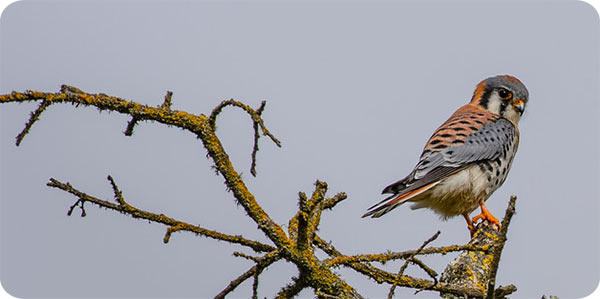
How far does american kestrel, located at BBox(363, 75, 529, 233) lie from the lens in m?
5.20

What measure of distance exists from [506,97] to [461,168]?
1255 millimetres

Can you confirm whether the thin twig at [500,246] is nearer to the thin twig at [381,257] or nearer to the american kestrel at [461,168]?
the thin twig at [381,257]

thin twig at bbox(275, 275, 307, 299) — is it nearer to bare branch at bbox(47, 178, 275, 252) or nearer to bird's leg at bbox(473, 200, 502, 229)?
bare branch at bbox(47, 178, 275, 252)

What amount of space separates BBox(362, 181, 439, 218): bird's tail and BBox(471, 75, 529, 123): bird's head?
145cm

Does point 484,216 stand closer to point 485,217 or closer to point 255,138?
point 485,217

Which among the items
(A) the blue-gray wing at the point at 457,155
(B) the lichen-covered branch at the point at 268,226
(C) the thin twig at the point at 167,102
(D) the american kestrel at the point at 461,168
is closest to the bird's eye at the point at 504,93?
(D) the american kestrel at the point at 461,168

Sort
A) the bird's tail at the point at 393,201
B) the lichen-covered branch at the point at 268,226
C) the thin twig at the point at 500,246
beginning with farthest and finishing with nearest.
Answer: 1. the bird's tail at the point at 393,201
2. the lichen-covered branch at the point at 268,226
3. the thin twig at the point at 500,246

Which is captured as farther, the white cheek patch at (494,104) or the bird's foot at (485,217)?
the white cheek patch at (494,104)

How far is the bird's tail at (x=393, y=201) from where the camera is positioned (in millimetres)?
4609

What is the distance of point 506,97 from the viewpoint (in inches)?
249

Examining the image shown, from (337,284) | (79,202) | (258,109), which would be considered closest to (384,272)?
(337,284)

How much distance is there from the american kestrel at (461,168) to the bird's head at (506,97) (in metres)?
0.21

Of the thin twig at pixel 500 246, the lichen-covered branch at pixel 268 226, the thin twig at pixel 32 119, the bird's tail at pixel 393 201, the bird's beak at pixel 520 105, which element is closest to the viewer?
the thin twig at pixel 500 246

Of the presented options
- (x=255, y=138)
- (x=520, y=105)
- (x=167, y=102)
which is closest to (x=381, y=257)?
(x=255, y=138)
